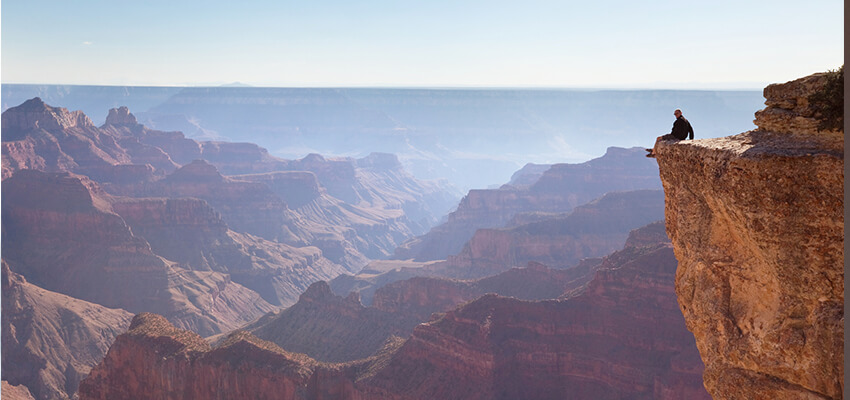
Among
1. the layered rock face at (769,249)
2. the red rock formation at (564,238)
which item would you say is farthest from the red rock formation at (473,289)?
the layered rock face at (769,249)

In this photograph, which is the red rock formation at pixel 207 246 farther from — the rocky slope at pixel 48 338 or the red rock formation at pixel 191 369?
the red rock formation at pixel 191 369

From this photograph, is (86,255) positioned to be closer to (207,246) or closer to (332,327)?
(207,246)

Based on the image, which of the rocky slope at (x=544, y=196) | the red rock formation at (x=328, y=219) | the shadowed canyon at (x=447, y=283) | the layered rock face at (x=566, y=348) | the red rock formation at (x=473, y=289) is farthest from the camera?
the red rock formation at (x=328, y=219)

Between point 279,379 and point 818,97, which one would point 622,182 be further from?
point 818,97

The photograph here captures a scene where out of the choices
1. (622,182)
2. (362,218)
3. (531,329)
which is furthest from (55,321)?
(362,218)

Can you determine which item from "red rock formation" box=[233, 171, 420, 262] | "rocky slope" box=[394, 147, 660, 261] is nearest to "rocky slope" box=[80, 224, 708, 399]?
"rocky slope" box=[394, 147, 660, 261]

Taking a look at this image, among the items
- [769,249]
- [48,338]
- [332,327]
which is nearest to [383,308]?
[332,327]
